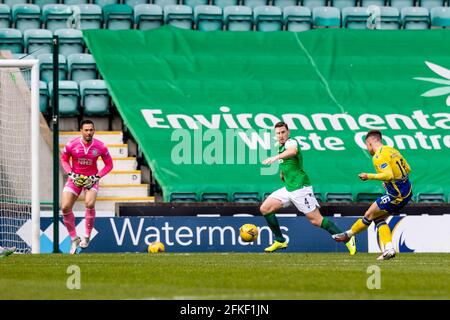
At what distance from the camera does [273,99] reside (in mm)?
24203

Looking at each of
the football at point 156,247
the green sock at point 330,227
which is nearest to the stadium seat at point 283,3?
the football at point 156,247

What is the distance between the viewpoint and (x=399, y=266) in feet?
46.0

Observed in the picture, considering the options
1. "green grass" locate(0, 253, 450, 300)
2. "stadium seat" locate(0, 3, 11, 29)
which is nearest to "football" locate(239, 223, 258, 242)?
"green grass" locate(0, 253, 450, 300)

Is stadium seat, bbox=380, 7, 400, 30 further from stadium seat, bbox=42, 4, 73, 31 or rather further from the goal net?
the goal net

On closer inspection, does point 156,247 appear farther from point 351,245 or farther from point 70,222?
point 351,245

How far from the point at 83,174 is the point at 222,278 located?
7.81 meters

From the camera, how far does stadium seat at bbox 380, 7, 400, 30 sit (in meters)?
26.3

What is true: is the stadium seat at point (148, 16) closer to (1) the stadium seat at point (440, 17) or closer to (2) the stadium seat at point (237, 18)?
(2) the stadium seat at point (237, 18)

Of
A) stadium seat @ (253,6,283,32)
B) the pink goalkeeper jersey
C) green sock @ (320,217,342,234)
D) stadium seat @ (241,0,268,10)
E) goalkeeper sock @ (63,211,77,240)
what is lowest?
green sock @ (320,217,342,234)

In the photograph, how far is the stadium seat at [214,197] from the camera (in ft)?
74.2

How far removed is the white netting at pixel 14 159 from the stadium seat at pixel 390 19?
8.86 meters

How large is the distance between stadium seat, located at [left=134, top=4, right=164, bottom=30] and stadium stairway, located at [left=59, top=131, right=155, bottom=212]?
3076 millimetres
